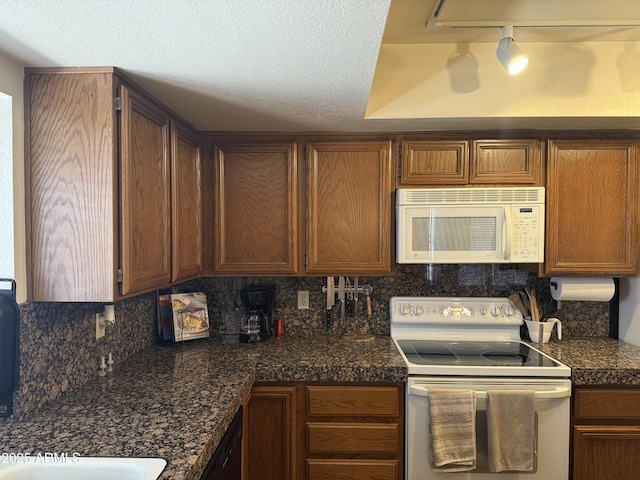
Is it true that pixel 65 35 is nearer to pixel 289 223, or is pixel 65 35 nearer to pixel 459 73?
pixel 289 223

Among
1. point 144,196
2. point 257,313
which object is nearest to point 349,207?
point 257,313

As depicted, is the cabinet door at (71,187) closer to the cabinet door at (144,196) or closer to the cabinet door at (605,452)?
the cabinet door at (144,196)

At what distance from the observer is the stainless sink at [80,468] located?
1.00 meters

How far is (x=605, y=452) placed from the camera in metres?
1.79

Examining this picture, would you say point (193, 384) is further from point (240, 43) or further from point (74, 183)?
point (240, 43)

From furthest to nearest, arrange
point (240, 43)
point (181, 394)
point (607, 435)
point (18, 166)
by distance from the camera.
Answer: point (607, 435) → point (181, 394) → point (18, 166) → point (240, 43)

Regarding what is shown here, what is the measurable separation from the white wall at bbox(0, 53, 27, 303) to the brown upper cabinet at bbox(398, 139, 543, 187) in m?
1.70

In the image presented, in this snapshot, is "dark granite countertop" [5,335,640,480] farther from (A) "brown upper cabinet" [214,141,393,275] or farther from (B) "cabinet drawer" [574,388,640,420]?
(A) "brown upper cabinet" [214,141,393,275]

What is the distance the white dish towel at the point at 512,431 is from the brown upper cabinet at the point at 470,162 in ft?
3.64

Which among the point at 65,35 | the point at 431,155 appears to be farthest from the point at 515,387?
the point at 65,35

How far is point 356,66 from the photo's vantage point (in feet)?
4.33

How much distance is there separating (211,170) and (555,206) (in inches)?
75.8

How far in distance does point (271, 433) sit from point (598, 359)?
167cm

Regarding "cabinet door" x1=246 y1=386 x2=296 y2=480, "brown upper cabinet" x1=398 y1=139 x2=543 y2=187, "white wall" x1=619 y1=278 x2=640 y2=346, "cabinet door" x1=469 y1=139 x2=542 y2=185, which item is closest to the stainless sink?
"cabinet door" x1=246 y1=386 x2=296 y2=480
